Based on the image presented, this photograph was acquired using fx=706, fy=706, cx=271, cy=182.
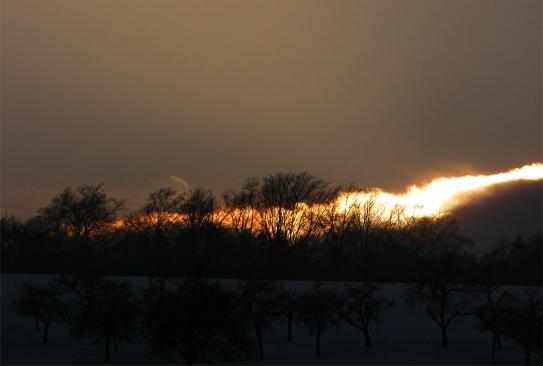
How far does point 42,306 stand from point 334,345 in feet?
69.4

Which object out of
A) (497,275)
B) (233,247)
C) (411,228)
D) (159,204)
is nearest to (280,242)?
(233,247)

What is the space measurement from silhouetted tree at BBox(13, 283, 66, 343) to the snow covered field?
1487mm

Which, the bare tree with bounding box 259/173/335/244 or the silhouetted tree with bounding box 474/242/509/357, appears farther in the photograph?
the bare tree with bounding box 259/173/335/244

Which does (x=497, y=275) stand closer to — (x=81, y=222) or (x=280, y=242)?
(x=280, y=242)

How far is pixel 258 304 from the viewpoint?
157 ft

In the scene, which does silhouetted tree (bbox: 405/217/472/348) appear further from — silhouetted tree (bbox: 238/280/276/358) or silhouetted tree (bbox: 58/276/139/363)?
silhouetted tree (bbox: 58/276/139/363)

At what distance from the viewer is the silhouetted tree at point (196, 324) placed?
3444 cm

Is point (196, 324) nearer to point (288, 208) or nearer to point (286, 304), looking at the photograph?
point (286, 304)

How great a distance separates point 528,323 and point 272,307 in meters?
16.6

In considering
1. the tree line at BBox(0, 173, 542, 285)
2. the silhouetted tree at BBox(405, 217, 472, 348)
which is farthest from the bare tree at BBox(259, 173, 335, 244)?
the silhouetted tree at BBox(405, 217, 472, 348)

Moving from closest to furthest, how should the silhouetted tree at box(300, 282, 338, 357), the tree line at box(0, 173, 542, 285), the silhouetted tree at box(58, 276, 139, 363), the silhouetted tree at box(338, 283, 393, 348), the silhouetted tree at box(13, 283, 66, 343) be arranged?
the silhouetted tree at box(58, 276, 139, 363) < the silhouetted tree at box(300, 282, 338, 357) < the silhouetted tree at box(338, 283, 393, 348) < the silhouetted tree at box(13, 283, 66, 343) < the tree line at box(0, 173, 542, 285)

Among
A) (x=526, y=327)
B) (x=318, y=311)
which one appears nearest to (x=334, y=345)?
(x=318, y=311)

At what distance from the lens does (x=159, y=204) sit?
93688mm

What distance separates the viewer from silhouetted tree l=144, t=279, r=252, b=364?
34.4 meters
